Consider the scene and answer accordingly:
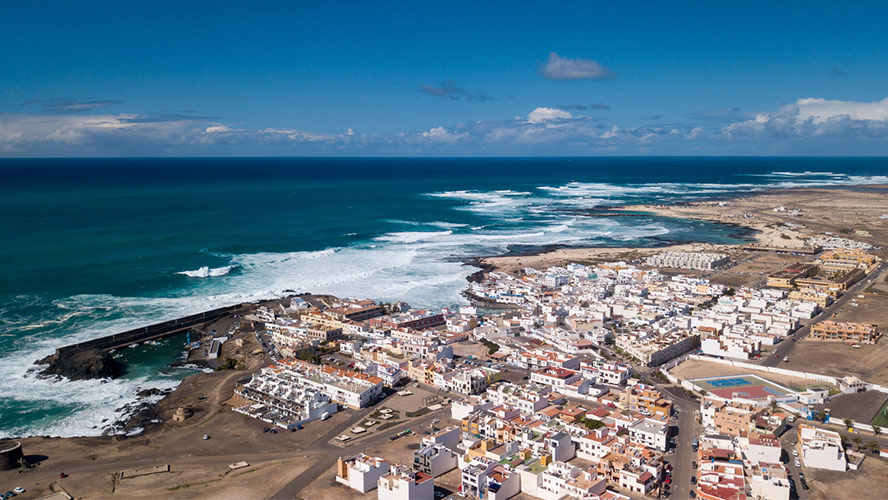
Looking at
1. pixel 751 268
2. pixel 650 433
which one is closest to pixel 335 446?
pixel 650 433

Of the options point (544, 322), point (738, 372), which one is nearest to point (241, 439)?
point (544, 322)

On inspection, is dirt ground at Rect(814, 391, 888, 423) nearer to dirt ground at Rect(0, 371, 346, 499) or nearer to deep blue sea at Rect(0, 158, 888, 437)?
dirt ground at Rect(0, 371, 346, 499)

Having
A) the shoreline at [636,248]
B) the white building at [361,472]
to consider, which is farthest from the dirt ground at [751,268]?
the white building at [361,472]

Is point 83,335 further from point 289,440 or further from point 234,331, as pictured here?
point 289,440

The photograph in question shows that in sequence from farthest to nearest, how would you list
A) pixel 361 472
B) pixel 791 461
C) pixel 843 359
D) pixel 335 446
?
pixel 843 359
pixel 335 446
pixel 791 461
pixel 361 472

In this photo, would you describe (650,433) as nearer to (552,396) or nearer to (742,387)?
(552,396)
